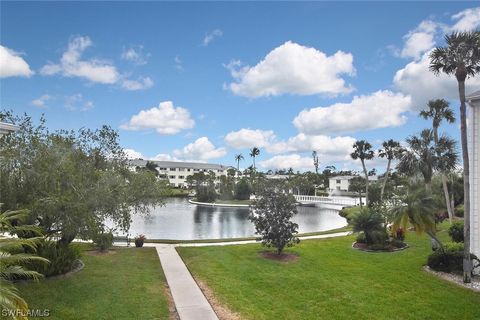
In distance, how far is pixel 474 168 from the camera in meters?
15.1

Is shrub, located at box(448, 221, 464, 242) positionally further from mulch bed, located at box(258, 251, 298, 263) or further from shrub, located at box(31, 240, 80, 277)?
shrub, located at box(31, 240, 80, 277)

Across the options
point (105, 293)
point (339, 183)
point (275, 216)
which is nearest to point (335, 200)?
point (339, 183)

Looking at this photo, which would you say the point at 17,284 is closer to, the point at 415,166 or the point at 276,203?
the point at 276,203

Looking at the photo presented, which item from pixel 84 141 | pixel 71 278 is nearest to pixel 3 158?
pixel 84 141

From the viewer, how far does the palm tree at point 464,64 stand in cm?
1357

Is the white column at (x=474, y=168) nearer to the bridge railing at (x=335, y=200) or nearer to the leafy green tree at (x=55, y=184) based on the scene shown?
the leafy green tree at (x=55, y=184)

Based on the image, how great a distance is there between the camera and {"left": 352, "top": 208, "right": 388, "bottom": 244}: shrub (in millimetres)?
20047

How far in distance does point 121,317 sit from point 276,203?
9810 mm

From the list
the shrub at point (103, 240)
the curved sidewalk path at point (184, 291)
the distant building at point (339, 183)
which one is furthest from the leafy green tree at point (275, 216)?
the distant building at point (339, 183)

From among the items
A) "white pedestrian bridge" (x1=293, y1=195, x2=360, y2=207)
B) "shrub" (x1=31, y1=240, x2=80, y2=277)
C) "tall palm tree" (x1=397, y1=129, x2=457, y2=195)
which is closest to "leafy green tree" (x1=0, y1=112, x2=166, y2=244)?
"shrub" (x1=31, y1=240, x2=80, y2=277)

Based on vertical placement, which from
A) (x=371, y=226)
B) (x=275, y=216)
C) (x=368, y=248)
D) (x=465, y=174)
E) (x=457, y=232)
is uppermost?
(x=465, y=174)

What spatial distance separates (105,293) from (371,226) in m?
14.2

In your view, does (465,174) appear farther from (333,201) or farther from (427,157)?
(333,201)

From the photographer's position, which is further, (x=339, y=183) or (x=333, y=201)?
(x=339, y=183)
